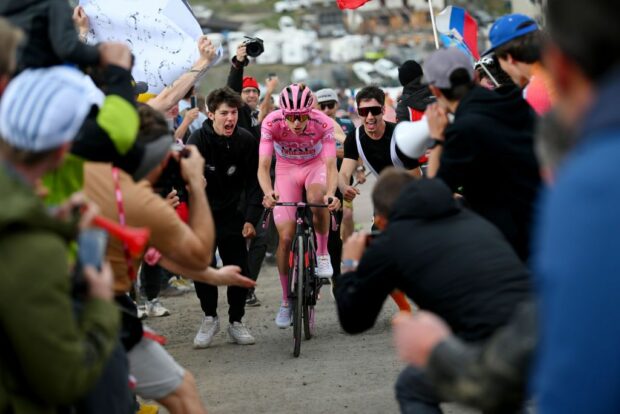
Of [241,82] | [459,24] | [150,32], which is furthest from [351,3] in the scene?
[150,32]

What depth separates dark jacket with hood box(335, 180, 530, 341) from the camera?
408 centimetres

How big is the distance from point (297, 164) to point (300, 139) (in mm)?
236

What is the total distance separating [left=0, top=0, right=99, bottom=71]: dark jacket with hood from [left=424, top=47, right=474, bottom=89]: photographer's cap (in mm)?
1777

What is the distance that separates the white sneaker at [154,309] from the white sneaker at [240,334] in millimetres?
1654

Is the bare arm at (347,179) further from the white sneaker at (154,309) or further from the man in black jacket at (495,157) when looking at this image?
the man in black jacket at (495,157)

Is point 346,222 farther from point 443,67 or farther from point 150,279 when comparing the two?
point 443,67

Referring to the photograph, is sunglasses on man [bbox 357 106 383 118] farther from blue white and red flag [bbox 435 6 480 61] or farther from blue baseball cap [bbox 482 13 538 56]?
blue baseball cap [bbox 482 13 538 56]

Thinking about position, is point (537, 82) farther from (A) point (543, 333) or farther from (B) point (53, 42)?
(A) point (543, 333)

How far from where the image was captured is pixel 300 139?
10.3 m

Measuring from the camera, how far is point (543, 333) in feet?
7.77

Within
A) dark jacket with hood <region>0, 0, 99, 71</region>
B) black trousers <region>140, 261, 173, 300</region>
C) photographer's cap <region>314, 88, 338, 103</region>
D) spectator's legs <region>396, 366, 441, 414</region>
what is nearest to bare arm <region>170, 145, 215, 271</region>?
dark jacket with hood <region>0, 0, 99, 71</region>

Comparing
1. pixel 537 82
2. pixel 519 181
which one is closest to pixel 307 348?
pixel 537 82

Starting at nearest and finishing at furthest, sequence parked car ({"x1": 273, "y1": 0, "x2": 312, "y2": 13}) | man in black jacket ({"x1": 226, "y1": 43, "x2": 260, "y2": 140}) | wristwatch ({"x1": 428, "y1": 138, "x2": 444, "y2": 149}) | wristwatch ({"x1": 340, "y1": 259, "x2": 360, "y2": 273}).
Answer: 1. wristwatch ({"x1": 340, "y1": 259, "x2": 360, "y2": 273})
2. wristwatch ({"x1": 428, "y1": 138, "x2": 444, "y2": 149})
3. man in black jacket ({"x1": 226, "y1": 43, "x2": 260, "y2": 140})
4. parked car ({"x1": 273, "y1": 0, "x2": 312, "y2": 13})

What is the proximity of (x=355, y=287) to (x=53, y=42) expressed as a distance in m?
1.96
